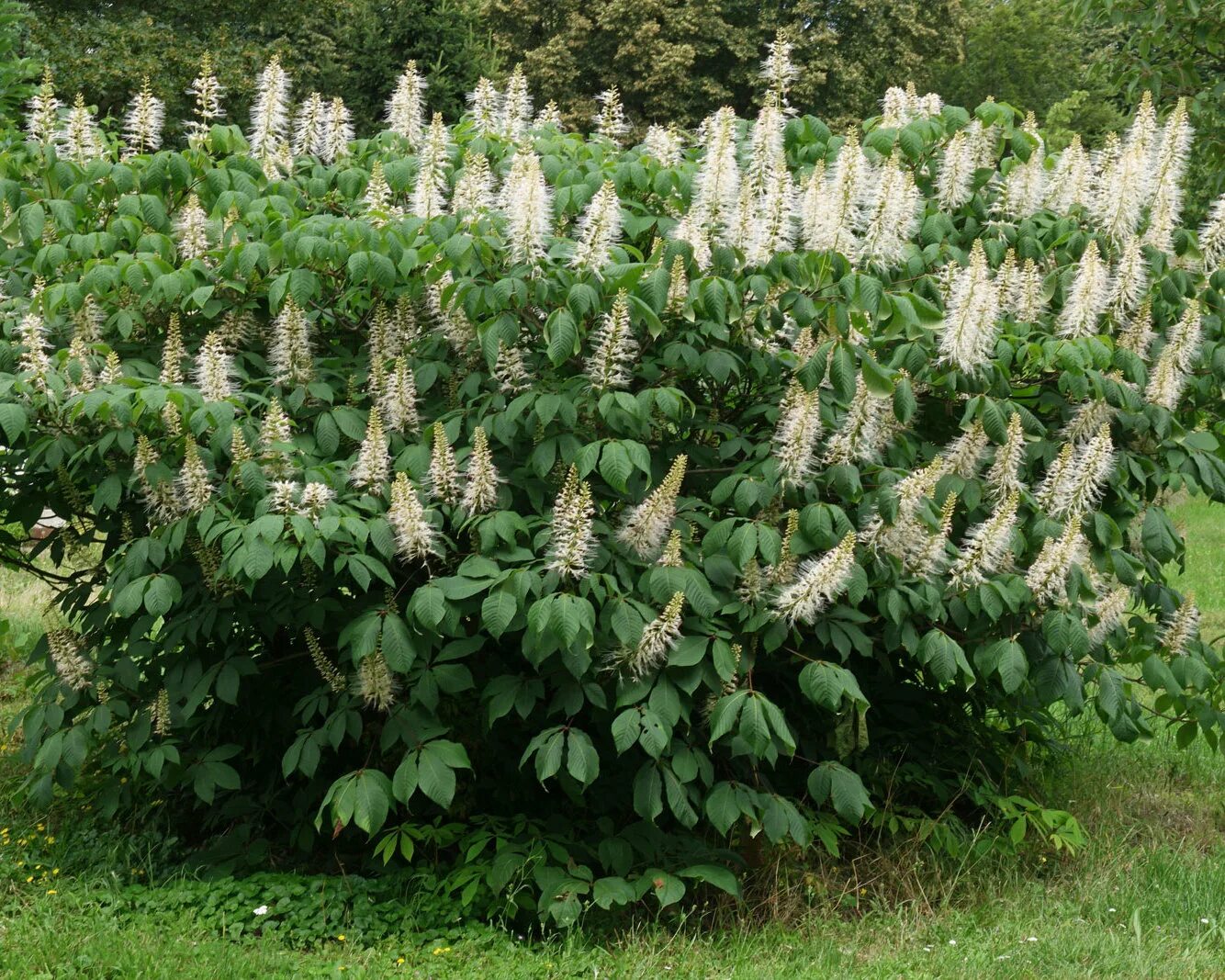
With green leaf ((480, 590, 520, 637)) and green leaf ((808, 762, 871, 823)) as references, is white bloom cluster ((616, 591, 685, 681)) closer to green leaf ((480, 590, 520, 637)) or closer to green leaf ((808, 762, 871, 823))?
green leaf ((480, 590, 520, 637))

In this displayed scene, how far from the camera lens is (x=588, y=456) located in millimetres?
3896

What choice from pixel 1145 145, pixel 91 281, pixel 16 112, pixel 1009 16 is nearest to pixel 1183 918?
pixel 1145 145

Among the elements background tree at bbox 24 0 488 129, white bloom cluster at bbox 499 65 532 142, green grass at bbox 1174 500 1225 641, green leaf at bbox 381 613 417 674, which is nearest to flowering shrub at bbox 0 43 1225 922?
green leaf at bbox 381 613 417 674

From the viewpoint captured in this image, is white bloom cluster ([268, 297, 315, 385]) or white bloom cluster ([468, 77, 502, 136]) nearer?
white bloom cluster ([268, 297, 315, 385])

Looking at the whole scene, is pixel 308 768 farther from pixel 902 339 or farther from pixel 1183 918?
pixel 1183 918

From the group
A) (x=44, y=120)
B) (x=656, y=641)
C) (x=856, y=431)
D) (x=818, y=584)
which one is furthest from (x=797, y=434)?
(x=44, y=120)

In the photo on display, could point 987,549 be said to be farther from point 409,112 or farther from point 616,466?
point 409,112

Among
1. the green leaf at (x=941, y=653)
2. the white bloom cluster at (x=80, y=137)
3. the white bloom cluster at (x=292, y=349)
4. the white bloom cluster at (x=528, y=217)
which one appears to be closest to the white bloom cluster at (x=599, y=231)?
the white bloom cluster at (x=528, y=217)

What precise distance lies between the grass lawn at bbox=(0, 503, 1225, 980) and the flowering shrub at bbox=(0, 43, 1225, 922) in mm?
218

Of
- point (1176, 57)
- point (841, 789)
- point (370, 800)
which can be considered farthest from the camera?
point (1176, 57)

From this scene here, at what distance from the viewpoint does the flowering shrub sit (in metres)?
4.02

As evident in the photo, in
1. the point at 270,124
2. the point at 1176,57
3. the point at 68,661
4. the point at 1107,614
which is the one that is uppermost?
→ the point at 1176,57

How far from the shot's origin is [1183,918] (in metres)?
4.66

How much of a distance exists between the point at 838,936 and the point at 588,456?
1.85 m
